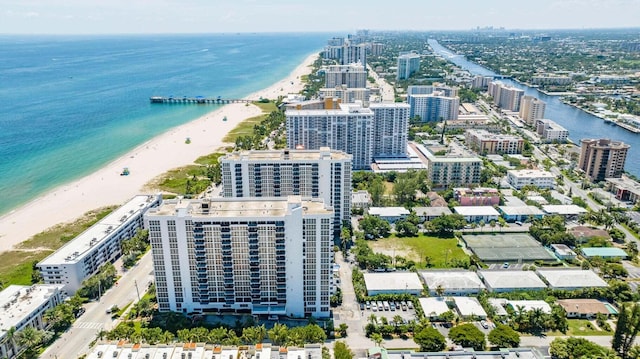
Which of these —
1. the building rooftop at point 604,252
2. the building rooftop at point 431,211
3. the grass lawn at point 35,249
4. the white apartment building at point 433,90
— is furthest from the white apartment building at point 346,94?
the building rooftop at point 604,252

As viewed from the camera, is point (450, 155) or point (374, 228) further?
point (450, 155)

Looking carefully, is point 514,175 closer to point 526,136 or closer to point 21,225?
point 526,136

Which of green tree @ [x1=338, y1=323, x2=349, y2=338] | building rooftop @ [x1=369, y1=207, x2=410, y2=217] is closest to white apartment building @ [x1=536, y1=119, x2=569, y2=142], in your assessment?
building rooftop @ [x1=369, y1=207, x2=410, y2=217]

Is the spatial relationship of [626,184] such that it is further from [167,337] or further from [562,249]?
[167,337]

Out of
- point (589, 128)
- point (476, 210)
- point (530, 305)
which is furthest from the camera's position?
point (589, 128)

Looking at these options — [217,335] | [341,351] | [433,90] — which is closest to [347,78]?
[433,90]

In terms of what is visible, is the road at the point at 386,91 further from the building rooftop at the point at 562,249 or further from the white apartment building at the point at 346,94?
the building rooftop at the point at 562,249

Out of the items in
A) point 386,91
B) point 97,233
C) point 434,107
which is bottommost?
point 97,233
